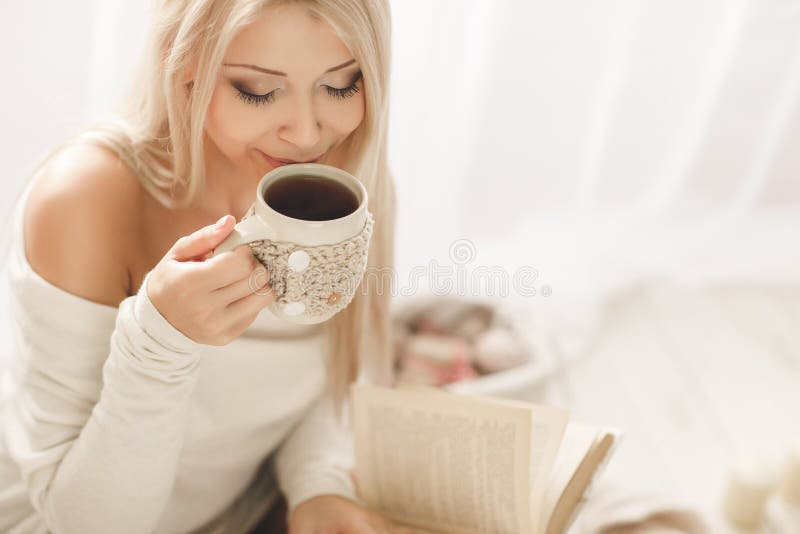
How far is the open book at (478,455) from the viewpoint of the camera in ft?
2.75

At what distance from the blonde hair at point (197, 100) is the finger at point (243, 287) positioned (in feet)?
0.49

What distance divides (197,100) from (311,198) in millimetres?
122

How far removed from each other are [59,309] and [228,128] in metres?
0.23

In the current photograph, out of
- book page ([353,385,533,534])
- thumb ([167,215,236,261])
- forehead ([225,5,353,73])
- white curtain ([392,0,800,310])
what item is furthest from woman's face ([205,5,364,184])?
white curtain ([392,0,800,310])

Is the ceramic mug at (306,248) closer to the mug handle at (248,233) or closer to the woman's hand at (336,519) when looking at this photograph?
the mug handle at (248,233)

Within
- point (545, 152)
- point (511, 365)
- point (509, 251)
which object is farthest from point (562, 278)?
point (511, 365)

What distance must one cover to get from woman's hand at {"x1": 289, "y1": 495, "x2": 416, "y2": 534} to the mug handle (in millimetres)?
390

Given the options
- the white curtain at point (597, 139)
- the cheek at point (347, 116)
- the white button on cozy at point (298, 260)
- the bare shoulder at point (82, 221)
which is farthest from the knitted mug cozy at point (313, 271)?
the white curtain at point (597, 139)

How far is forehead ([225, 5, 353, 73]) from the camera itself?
65 cm

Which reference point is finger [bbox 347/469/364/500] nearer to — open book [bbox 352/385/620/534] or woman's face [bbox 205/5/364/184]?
open book [bbox 352/385/620/534]

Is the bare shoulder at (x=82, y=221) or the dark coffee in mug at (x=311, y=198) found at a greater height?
the dark coffee in mug at (x=311, y=198)

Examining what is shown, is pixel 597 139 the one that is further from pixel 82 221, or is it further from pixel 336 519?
pixel 82 221

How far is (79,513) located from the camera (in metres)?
0.78

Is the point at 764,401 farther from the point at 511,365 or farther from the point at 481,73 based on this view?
the point at 481,73
